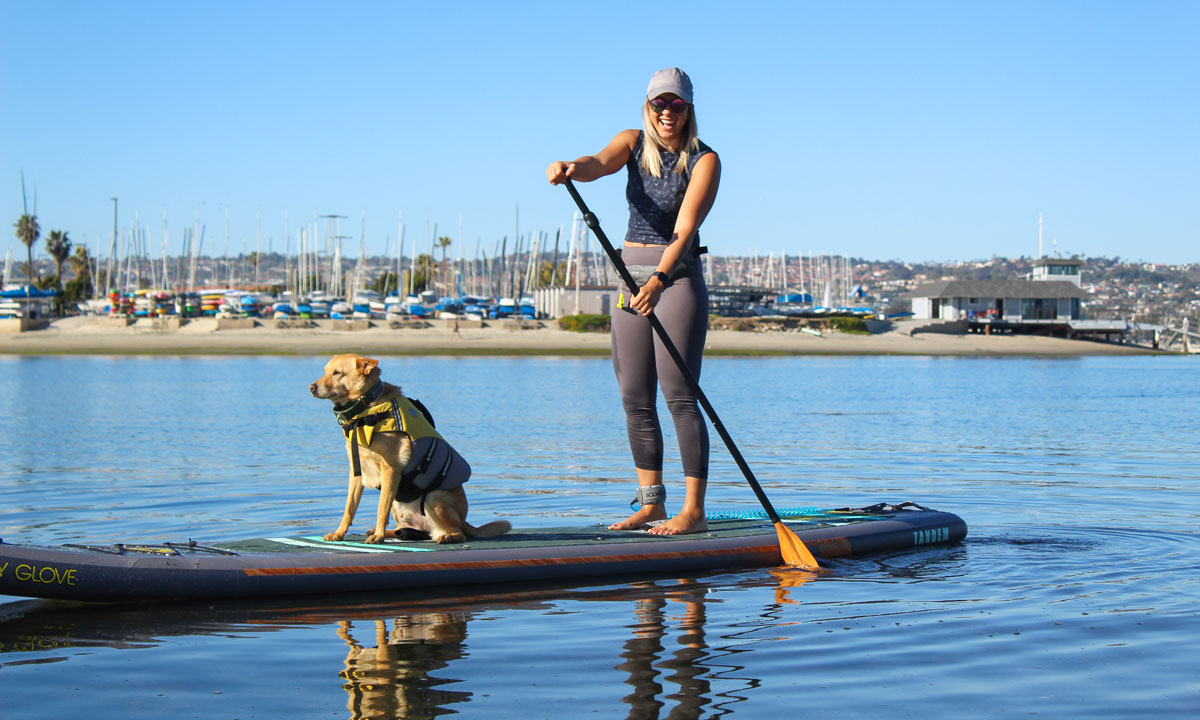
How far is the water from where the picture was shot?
4.04 metres

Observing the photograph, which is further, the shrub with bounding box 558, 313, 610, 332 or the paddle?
the shrub with bounding box 558, 313, 610, 332

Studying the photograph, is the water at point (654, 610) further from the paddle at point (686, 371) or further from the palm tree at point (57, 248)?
the palm tree at point (57, 248)

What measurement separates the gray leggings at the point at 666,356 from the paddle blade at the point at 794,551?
565 millimetres

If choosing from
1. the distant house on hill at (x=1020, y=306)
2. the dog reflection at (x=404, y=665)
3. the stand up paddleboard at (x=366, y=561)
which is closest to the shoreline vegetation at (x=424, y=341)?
the distant house on hill at (x=1020, y=306)

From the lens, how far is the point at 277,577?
17.0ft

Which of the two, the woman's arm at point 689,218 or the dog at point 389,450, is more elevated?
the woman's arm at point 689,218

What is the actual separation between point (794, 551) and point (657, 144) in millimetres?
2374

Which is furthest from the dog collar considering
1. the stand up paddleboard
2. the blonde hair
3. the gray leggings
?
the blonde hair

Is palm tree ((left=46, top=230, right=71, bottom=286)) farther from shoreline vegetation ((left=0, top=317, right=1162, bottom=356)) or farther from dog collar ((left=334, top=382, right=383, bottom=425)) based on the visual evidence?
dog collar ((left=334, top=382, right=383, bottom=425))

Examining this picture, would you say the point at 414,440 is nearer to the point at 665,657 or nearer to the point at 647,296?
the point at 647,296

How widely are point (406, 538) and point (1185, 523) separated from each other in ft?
19.4

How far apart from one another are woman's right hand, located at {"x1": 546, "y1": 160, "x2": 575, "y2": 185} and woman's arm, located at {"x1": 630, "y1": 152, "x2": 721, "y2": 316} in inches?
24.7

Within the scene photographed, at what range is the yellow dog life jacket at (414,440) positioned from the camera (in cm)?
536

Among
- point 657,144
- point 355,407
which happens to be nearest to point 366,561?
point 355,407
